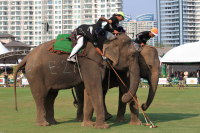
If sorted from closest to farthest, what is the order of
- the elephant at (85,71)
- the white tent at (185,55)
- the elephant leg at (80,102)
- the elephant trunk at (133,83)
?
the elephant trunk at (133,83), the elephant at (85,71), the elephant leg at (80,102), the white tent at (185,55)

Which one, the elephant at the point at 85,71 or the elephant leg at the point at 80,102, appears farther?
the elephant leg at the point at 80,102

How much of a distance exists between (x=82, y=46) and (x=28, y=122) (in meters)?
3.59

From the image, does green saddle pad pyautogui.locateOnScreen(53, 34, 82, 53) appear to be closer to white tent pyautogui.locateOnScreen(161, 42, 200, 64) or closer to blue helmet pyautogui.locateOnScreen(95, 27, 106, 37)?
blue helmet pyautogui.locateOnScreen(95, 27, 106, 37)

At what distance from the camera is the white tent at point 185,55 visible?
58031mm

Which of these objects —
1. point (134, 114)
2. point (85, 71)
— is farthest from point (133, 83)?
point (85, 71)

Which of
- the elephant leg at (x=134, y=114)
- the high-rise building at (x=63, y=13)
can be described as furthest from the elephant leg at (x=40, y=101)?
the high-rise building at (x=63, y=13)

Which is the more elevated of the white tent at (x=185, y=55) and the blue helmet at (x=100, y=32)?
the blue helmet at (x=100, y=32)

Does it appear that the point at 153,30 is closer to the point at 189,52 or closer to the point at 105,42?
the point at 105,42

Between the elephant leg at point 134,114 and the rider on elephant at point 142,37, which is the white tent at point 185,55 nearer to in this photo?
the rider on elephant at point 142,37

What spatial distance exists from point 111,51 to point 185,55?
160 feet

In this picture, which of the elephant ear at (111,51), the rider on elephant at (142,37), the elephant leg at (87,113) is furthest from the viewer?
the rider on elephant at (142,37)

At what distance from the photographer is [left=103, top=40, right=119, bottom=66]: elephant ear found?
12133 millimetres

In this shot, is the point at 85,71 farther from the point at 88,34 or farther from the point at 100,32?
the point at 100,32

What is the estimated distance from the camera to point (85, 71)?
12359 millimetres
